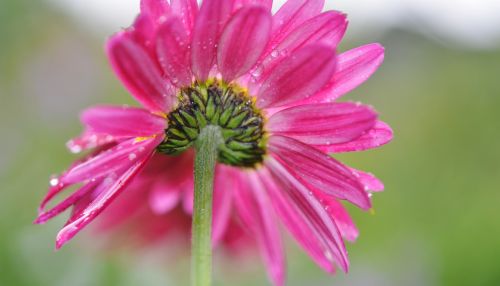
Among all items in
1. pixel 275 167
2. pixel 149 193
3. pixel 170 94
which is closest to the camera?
pixel 170 94

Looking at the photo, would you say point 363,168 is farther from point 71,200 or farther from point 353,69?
point 71,200

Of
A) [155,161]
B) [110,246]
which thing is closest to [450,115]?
[110,246]

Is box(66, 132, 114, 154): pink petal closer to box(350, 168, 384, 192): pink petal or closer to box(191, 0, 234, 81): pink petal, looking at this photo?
box(191, 0, 234, 81): pink petal

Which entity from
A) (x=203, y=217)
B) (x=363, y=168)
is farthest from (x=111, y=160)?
(x=363, y=168)

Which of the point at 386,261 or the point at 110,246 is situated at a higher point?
the point at 110,246

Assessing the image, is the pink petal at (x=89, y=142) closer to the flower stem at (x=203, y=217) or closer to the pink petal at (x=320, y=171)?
the flower stem at (x=203, y=217)

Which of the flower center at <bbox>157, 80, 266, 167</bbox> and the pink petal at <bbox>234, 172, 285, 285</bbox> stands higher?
the flower center at <bbox>157, 80, 266, 167</bbox>

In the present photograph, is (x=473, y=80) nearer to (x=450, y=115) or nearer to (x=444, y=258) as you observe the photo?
(x=450, y=115)

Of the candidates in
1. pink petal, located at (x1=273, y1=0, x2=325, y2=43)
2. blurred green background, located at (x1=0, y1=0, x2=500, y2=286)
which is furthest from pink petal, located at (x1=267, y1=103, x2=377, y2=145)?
blurred green background, located at (x1=0, y1=0, x2=500, y2=286)
